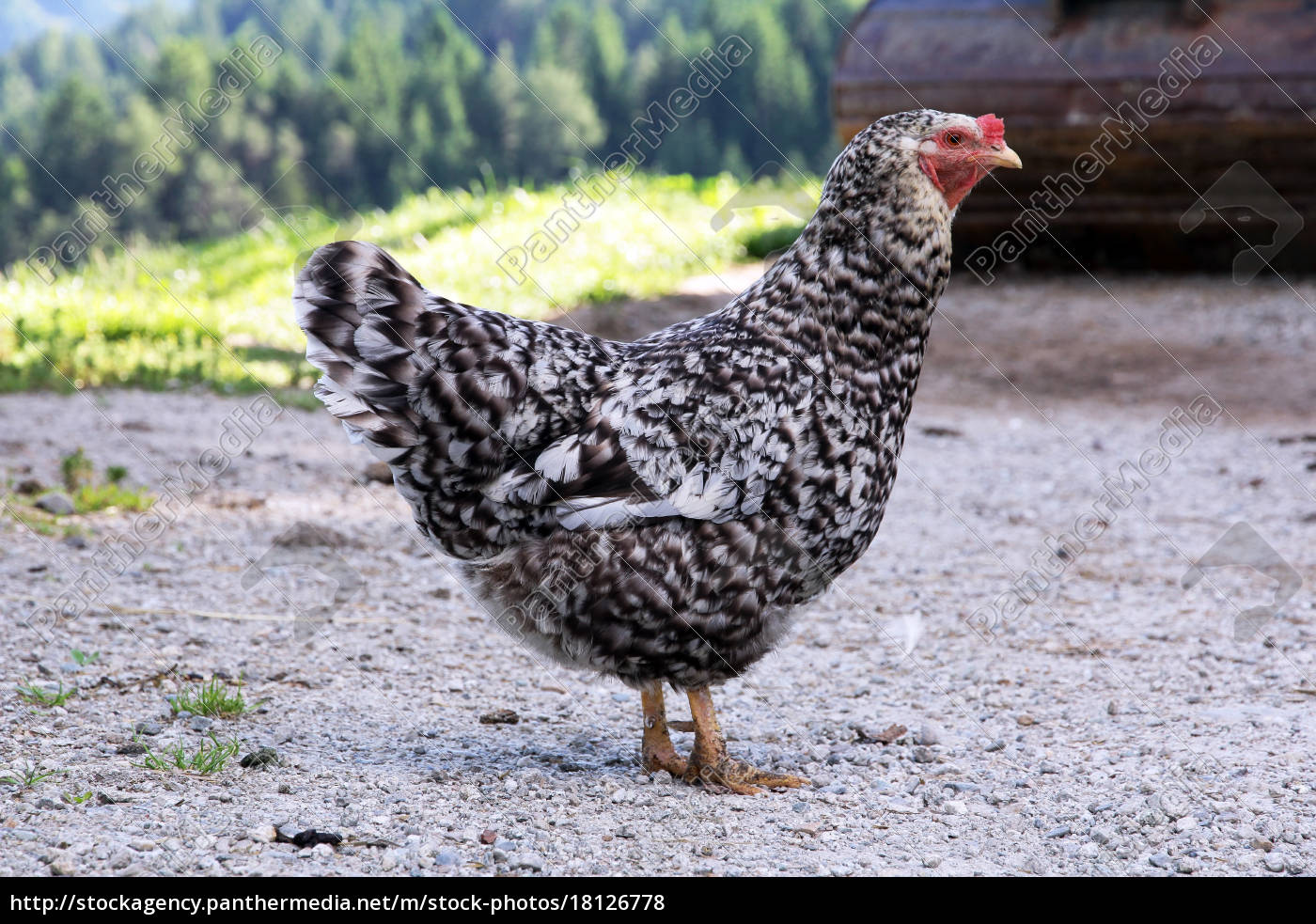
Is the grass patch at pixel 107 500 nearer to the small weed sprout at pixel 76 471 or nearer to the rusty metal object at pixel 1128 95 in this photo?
the small weed sprout at pixel 76 471

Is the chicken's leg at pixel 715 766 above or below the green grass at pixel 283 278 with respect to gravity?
below

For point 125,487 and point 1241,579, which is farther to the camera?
point 125,487

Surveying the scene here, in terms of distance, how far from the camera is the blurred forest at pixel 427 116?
25.7 metres

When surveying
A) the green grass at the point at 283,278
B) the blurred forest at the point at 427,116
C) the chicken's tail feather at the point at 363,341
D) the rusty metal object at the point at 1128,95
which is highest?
the blurred forest at the point at 427,116

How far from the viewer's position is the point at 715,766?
10.2ft

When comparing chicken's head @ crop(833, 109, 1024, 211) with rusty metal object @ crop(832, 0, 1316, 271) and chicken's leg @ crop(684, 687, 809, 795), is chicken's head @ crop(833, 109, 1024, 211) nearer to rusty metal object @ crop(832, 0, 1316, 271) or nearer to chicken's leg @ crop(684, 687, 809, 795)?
chicken's leg @ crop(684, 687, 809, 795)

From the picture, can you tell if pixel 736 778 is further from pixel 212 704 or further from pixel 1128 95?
pixel 1128 95

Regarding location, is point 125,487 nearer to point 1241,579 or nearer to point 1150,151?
point 1241,579

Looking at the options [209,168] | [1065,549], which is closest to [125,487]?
[1065,549]

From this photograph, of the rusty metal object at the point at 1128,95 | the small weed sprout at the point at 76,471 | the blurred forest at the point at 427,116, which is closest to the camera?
the small weed sprout at the point at 76,471

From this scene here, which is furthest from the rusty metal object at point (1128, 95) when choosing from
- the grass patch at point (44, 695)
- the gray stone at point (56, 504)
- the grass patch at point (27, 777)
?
the grass patch at point (27, 777)

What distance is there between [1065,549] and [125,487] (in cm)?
412

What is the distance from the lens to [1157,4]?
33.0 feet
